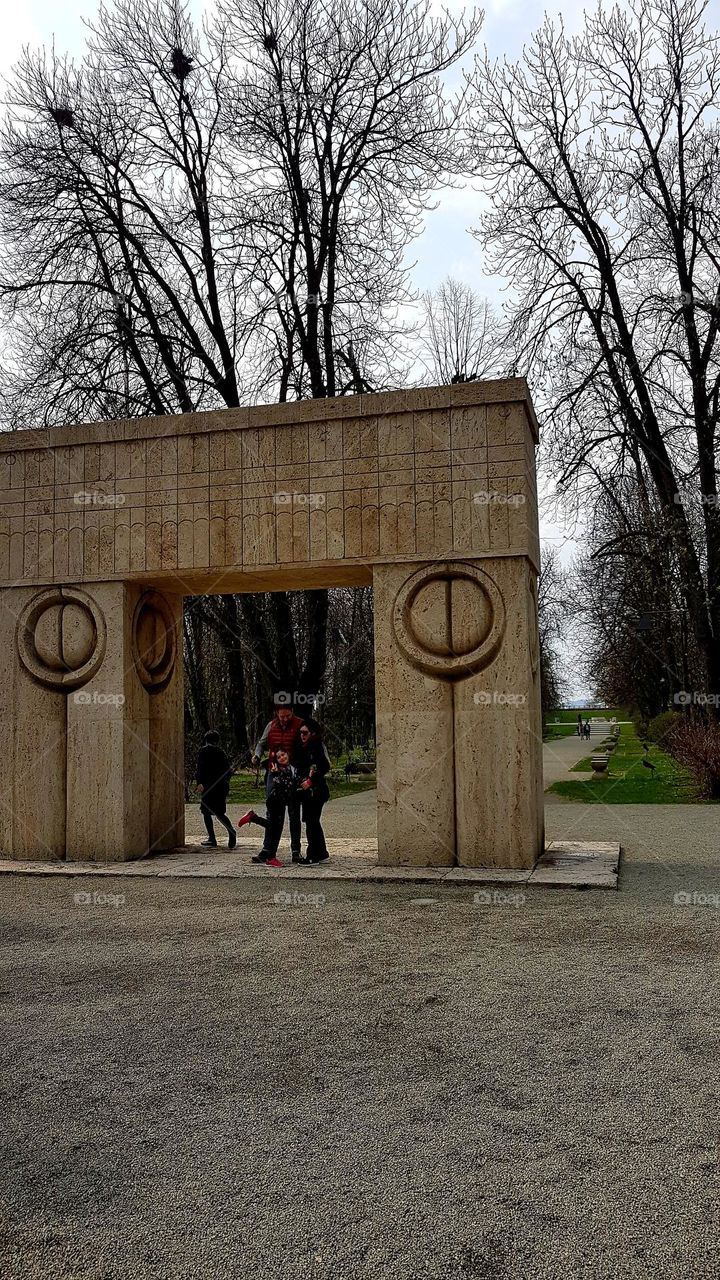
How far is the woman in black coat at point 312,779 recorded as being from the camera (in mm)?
10547

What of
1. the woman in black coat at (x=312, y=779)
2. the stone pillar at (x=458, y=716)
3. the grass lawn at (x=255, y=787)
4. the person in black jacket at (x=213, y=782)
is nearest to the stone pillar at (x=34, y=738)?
the person in black jacket at (x=213, y=782)

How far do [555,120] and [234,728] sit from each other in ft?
44.7

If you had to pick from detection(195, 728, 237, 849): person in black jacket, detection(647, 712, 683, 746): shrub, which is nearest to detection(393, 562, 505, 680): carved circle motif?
detection(195, 728, 237, 849): person in black jacket

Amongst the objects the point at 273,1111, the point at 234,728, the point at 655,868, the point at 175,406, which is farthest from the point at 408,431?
the point at 234,728

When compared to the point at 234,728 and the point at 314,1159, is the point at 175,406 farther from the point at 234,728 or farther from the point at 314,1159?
the point at 314,1159

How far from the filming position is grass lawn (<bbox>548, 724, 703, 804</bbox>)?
60.5 feet

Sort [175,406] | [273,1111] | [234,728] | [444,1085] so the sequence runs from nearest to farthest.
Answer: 1. [273,1111]
2. [444,1085]
3. [175,406]
4. [234,728]

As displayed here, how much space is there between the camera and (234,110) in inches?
730

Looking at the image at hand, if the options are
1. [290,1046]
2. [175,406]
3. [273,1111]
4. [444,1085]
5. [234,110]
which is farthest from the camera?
[175,406]

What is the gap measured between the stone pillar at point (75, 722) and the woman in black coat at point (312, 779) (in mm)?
1947

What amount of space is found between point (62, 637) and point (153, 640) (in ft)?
3.55

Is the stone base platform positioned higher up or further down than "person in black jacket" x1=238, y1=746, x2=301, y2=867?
further down

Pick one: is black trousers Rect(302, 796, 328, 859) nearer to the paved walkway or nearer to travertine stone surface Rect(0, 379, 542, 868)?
travertine stone surface Rect(0, 379, 542, 868)

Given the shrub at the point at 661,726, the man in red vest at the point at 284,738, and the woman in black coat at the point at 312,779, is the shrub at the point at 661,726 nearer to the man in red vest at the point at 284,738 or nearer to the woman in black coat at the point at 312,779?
the woman in black coat at the point at 312,779
